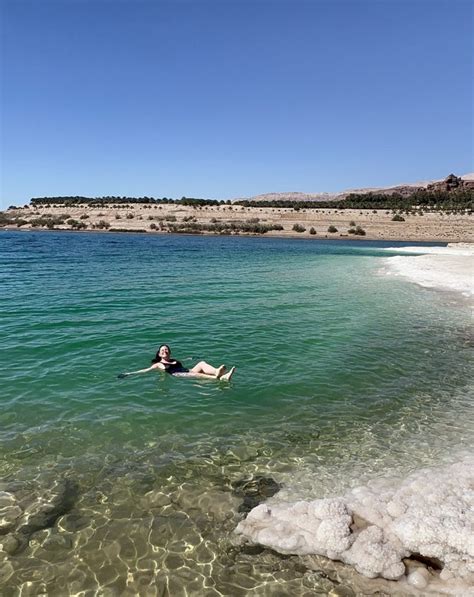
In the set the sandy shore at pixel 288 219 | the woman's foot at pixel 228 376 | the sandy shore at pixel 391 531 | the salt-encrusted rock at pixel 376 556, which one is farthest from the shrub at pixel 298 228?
the salt-encrusted rock at pixel 376 556

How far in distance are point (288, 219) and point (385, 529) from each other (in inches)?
4366

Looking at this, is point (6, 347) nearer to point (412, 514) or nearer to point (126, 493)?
point (126, 493)

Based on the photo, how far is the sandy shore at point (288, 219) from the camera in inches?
3915

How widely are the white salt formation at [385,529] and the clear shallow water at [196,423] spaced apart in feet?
1.48

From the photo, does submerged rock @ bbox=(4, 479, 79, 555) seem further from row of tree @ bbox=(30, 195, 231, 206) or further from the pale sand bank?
row of tree @ bbox=(30, 195, 231, 206)

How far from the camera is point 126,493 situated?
7.55 metres

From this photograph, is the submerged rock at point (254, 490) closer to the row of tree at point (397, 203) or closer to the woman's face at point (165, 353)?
the woman's face at point (165, 353)

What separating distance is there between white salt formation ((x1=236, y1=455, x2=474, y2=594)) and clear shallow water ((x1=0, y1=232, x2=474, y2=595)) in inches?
17.8

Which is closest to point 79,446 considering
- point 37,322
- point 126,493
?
point 126,493

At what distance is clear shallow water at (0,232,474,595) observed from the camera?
6.15 m

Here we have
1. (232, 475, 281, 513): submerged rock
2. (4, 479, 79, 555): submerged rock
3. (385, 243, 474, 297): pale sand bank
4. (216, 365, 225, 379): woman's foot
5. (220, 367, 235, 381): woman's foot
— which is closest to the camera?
(4, 479, 79, 555): submerged rock

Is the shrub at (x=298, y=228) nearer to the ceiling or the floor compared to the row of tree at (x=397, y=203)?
nearer to the floor

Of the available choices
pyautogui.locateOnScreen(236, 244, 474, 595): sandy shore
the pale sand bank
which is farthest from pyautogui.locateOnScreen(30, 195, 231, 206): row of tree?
pyautogui.locateOnScreen(236, 244, 474, 595): sandy shore

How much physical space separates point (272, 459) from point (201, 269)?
32156mm
